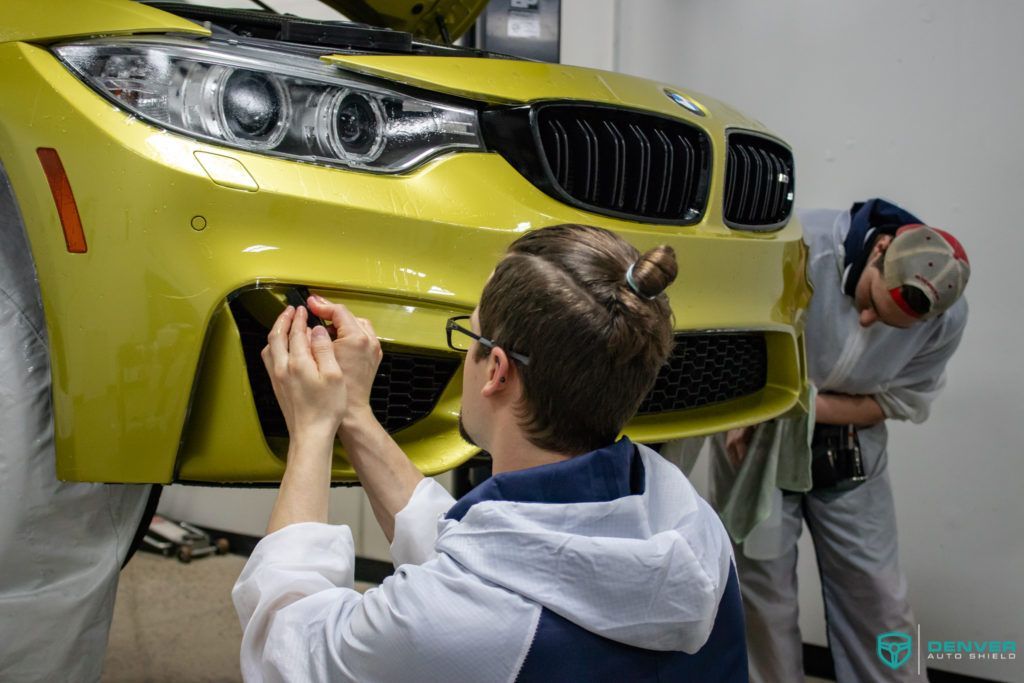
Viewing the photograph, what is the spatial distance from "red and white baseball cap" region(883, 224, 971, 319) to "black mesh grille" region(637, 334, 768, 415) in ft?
1.49

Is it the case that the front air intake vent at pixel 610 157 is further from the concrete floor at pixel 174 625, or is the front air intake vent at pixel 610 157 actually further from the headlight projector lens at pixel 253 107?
the concrete floor at pixel 174 625

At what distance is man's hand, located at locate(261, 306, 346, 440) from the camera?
47.1 inches

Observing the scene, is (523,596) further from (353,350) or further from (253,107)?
(253,107)

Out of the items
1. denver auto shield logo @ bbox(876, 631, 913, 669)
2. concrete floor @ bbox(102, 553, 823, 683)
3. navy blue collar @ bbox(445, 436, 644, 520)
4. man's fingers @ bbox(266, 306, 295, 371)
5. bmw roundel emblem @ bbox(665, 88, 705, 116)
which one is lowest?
concrete floor @ bbox(102, 553, 823, 683)

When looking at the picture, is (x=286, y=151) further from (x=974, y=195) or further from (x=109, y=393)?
(x=974, y=195)

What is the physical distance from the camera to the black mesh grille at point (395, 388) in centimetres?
136

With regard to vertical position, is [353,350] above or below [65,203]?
below

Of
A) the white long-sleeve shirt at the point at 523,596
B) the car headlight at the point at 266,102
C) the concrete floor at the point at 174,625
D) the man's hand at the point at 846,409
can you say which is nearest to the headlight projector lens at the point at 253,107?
the car headlight at the point at 266,102

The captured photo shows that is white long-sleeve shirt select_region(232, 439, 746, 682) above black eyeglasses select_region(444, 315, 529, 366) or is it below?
below

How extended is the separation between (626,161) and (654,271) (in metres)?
0.67

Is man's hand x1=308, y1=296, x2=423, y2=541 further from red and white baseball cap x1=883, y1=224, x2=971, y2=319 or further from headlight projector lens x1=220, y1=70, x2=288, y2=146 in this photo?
red and white baseball cap x1=883, y1=224, x2=971, y2=319

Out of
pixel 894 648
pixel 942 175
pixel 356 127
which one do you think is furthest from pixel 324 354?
pixel 942 175

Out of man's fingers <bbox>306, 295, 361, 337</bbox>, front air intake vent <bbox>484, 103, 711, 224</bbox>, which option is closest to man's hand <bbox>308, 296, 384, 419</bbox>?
man's fingers <bbox>306, 295, 361, 337</bbox>

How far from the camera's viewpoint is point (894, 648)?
2549 millimetres
